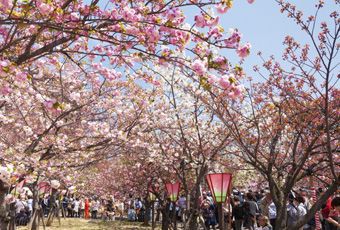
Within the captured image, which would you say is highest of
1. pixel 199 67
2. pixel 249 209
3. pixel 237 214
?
pixel 199 67

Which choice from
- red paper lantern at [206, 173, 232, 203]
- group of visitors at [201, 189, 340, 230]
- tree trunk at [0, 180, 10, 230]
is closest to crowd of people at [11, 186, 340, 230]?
group of visitors at [201, 189, 340, 230]

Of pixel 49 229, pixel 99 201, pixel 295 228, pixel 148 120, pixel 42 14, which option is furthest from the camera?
pixel 99 201

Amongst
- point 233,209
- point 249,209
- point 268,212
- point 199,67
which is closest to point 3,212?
point 199,67

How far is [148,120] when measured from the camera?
1211cm

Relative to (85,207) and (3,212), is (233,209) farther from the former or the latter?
(85,207)

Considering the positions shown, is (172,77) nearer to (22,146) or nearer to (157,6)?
(22,146)

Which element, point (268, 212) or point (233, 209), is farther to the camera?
point (233, 209)

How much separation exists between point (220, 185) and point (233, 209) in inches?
229

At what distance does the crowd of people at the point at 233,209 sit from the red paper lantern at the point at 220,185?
3.27 feet

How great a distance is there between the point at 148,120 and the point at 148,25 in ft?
24.1

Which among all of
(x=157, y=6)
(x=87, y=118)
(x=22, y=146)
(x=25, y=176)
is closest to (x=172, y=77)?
(x=87, y=118)

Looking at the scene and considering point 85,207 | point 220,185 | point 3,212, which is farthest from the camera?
point 85,207

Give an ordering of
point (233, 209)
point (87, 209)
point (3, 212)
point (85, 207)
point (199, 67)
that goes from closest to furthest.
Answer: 1. point (199, 67)
2. point (3, 212)
3. point (233, 209)
4. point (87, 209)
5. point (85, 207)

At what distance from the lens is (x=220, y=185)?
759 cm
